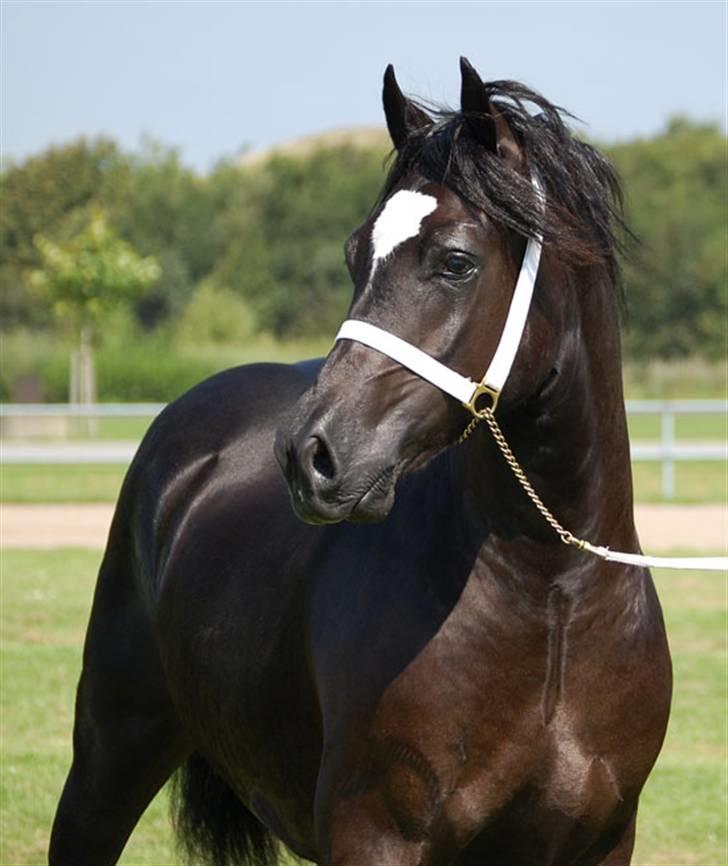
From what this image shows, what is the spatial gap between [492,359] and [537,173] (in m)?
0.41

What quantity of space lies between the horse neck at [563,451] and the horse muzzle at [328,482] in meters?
0.41

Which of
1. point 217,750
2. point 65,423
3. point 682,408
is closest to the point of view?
point 217,750

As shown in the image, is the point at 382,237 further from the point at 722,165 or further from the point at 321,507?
the point at 722,165

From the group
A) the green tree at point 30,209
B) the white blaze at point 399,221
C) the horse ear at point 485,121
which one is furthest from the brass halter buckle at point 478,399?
the green tree at point 30,209

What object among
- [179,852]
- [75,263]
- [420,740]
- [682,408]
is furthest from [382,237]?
[75,263]

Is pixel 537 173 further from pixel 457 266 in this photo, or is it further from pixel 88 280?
pixel 88 280

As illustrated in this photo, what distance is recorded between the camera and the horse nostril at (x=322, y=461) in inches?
112

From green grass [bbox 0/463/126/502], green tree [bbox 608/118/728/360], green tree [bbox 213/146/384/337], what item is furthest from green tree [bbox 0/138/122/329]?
green grass [bbox 0/463/126/502]

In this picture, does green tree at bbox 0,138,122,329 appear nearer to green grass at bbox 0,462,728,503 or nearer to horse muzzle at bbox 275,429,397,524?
green grass at bbox 0,462,728,503

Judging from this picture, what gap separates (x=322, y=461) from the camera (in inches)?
113

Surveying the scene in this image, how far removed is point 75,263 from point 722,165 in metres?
42.5

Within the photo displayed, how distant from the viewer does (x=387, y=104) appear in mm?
3330

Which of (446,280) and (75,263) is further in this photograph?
(75,263)

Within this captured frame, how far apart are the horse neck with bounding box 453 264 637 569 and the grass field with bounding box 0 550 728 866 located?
101 inches
